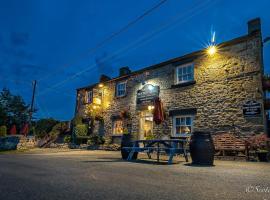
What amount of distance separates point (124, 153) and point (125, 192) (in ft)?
16.3

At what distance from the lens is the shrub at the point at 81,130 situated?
1576 cm

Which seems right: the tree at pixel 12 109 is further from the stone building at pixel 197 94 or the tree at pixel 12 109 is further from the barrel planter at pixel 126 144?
the barrel planter at pixel 126 144

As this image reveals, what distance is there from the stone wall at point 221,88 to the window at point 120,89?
2652 mm

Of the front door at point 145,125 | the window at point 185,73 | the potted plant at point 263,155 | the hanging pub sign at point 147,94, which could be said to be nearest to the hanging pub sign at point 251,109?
the potted plant at point 263,155

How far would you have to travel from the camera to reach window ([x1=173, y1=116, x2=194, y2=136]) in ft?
35.6

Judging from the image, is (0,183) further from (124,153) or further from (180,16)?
(180,16)

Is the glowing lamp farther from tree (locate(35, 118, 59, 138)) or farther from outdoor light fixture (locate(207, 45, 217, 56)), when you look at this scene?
outdoor light fixture (locate(207, 45, 217, 56))

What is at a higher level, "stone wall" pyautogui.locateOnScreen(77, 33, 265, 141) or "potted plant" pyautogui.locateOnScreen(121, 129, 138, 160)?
"stone wall" pyautogui.locateOnScreen(77, 33, 265, 141)

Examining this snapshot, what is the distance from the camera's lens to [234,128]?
366 inches

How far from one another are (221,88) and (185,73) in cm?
221

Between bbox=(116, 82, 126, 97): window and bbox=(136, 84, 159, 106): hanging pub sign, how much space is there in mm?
1542

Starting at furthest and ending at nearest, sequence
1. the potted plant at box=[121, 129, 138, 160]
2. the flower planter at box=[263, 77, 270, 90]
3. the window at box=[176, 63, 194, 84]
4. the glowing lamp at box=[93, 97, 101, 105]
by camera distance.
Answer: the glowing lamp at box=[93, 97, 101, 105], the window at box=[176, 63, 194, 84], the flower planter at box=[263, 77, 270, 90], the potted plant at box=[121, 129, 138, 160]

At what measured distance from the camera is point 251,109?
893cm

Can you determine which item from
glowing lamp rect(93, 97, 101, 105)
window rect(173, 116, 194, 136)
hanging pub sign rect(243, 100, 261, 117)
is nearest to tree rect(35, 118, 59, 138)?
glowing lamp rect(93, 97, 101, 105)
